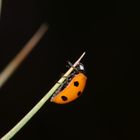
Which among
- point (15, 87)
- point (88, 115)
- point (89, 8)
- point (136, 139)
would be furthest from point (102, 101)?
point (89, 8)

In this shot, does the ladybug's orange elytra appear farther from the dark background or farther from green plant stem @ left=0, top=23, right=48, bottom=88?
the dark background

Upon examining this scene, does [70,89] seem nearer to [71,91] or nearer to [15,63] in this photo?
[71,91]

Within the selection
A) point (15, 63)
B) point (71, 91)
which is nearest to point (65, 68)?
point (71, 91)

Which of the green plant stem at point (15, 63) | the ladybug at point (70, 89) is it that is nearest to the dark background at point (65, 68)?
the ladybug at point (70, 89)

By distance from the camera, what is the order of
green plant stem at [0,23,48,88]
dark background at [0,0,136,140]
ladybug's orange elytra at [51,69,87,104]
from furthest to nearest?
dark background at [0,0,136,140] → ladybug's orange elytra at [51,69,87,104] → green plant stem at [0,23,48,88]

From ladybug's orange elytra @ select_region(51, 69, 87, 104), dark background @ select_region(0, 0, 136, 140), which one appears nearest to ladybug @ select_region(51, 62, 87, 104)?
ladybug's orange elytra @ select_region(51, 69, 87, 104)

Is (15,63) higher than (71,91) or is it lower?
lower

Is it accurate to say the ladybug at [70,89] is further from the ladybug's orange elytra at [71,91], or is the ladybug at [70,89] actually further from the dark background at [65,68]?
the dark background at [65,68]
